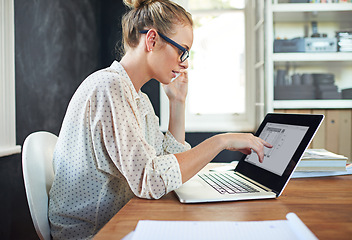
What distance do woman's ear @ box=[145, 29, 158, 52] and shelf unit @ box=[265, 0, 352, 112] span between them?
183 cm

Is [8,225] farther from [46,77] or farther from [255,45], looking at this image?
[255,45]

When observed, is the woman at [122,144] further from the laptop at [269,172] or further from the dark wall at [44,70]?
the dark wall at [44,70]

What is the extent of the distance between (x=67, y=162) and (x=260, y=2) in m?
2.49

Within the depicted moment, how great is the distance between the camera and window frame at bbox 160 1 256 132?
3150 millimetres

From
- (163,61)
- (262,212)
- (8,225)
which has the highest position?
(163,61)

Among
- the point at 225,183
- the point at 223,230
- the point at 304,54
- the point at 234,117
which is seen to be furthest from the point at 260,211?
the point at 234,117

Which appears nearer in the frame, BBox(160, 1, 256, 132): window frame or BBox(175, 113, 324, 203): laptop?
BBox(175, 113, 324, 203): laptop

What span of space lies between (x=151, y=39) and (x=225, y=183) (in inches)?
20.6

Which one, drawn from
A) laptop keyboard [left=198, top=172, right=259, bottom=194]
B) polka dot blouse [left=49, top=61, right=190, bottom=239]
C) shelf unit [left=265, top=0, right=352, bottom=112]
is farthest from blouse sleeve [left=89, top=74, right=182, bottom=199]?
shelf unit [left=265, top=0, right=352, bottom=112]

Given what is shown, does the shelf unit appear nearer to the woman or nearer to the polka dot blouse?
the woman

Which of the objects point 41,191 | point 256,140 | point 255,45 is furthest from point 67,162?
point 255,45

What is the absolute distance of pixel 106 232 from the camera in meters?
0.65

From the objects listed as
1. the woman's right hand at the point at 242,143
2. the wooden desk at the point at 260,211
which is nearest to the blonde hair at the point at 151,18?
the woman's right hand at the point at 242,143

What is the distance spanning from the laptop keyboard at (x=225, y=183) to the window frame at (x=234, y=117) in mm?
1896
